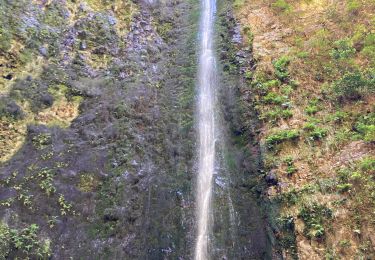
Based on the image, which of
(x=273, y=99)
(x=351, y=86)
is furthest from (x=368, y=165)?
(x=273, y=99)

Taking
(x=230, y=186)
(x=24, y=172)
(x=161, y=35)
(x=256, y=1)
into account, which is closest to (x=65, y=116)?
(x=24, y=172)

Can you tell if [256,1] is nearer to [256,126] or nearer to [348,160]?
[256,126]

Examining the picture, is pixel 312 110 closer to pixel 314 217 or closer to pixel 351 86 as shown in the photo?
pixel 351 86

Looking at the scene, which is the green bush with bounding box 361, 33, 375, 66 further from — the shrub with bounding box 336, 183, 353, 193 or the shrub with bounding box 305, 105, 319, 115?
the shrub with bounding box 336, 183, 353, 193

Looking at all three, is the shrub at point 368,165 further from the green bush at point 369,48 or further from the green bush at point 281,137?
the green bush at point 369,48

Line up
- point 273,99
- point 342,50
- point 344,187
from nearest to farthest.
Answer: point 344,187
point 273,99
point 342,50

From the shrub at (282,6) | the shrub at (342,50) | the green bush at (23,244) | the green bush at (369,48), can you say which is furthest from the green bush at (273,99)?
the green bush at (23,244)
